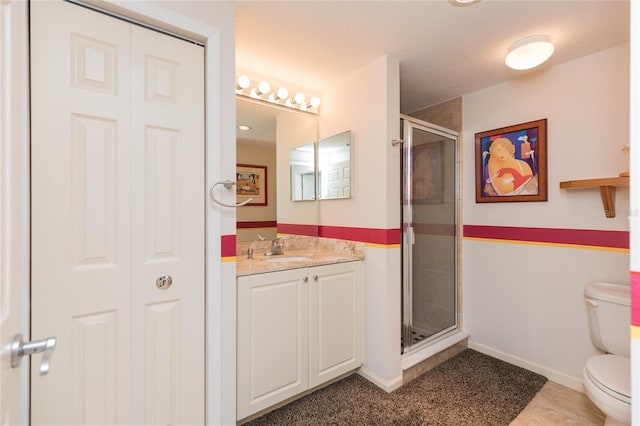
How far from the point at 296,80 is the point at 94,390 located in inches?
90.9

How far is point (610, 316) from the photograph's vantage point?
1776 mm

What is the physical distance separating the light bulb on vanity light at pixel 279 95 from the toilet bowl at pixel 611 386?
2.57 m

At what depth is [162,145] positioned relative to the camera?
1388 mm

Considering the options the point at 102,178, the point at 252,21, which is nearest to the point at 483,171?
the point at 252,21

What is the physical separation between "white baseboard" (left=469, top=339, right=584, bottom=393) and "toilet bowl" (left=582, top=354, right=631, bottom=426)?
57 centimetres

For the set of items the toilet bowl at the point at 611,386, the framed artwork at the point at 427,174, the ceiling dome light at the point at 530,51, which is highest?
the ceiling dome light at the point at 530,51

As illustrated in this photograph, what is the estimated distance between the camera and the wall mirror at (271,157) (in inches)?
86.7

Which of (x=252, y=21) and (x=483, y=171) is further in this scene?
(x=483, y=171)

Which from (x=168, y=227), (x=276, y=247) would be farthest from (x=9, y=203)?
(x=276, y=247)

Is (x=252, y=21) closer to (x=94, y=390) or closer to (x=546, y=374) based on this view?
(x=94, y=390)

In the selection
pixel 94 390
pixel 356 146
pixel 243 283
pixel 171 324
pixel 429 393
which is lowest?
pixel 429 393

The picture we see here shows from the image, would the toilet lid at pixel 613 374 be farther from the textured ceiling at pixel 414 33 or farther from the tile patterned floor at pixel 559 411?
the textured ceiling at pixel 414 33

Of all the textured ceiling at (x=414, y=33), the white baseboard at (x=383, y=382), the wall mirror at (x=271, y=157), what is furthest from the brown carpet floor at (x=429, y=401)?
the textured ceiling at (x=414, y=33)

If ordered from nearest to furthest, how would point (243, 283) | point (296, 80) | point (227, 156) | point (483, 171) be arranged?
point (227, 156)
point (243, 283)
point (296, 80)
point (483, 171)
